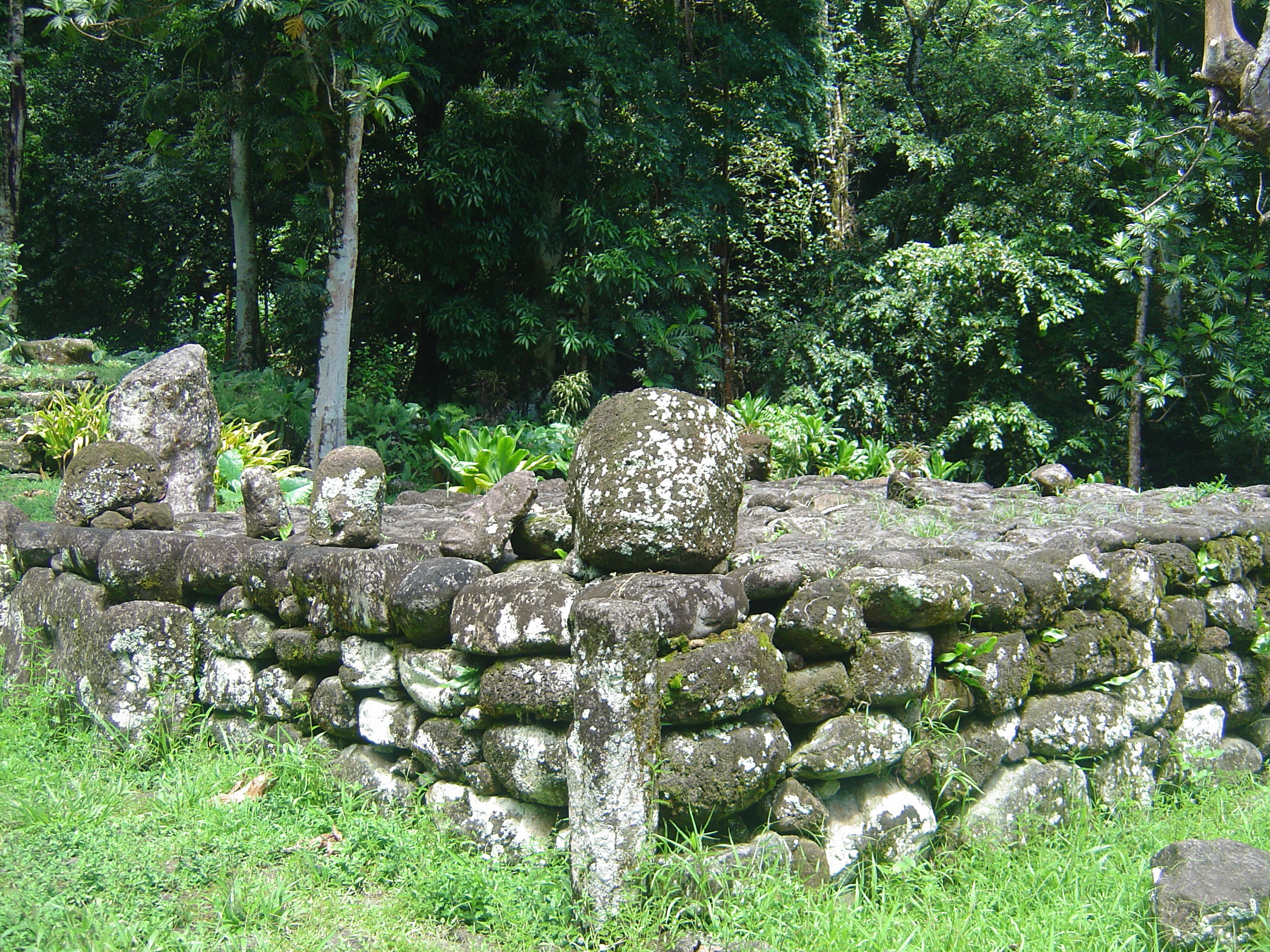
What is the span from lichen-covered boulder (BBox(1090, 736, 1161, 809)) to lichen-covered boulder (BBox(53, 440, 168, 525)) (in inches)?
185

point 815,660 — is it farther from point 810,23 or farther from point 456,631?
point 810,23

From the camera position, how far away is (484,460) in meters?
8.71

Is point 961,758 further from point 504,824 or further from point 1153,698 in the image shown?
point 504,824

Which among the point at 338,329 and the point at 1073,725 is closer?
the point at 1073,725

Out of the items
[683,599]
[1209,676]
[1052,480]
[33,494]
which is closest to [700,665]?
[683,599]

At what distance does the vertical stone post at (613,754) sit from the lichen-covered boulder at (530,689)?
0.81ft

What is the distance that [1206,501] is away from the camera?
22.1 ft

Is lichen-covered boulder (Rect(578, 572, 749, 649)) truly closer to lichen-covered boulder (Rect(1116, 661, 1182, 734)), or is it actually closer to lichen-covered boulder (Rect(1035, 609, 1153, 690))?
lichen-covered boulder (Rect(1035, 609, 1153, 690))

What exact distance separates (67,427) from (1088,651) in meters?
9.07

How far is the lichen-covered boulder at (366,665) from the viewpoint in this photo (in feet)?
12.5

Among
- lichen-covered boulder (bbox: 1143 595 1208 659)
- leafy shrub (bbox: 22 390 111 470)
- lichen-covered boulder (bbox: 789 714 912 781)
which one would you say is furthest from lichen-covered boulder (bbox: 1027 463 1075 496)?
leafy shrub (bbox: 22 390 111 470)

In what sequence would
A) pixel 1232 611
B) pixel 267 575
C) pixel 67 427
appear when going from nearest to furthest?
pixel 267 575, pixel 1232 611, pixel 67 427

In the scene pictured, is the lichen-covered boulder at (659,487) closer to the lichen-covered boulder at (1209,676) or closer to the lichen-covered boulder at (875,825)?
the lichen-covered boulder at (875,825)

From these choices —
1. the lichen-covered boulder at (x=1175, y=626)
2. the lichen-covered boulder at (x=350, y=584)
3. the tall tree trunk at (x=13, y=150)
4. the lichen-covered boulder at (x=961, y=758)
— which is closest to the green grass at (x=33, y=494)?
the lichen-covered boulder at (x=350, y=584)
